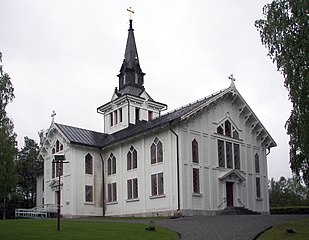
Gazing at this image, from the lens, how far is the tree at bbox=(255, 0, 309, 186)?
782 inches

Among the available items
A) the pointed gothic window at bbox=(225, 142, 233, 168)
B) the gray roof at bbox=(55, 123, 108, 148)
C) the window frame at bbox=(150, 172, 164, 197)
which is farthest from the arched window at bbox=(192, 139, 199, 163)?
Result: the gray roof at bbox=(55, 123, 108, 148)

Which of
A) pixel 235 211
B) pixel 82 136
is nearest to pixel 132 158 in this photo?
pixel 82 136

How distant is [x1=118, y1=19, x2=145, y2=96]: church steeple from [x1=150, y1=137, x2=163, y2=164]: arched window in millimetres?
11624

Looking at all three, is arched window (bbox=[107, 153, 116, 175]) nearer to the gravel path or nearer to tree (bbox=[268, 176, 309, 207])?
the gravel path

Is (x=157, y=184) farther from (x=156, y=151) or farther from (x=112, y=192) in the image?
(x=112, y=192)

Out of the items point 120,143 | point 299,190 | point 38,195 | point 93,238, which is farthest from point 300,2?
point 299,190

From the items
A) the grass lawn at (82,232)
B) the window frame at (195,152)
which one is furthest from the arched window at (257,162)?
the grass lawn at (82,232)

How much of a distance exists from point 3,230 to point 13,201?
33442mm

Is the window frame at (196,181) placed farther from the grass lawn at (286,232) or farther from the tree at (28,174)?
the tree at (28,174)

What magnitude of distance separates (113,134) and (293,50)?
2656 centimetres

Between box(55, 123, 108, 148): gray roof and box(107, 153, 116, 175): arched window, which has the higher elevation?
box(55, 123, 108, 148): gray roof

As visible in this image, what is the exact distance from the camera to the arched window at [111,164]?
129 ft

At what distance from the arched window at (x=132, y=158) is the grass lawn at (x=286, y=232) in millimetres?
17016

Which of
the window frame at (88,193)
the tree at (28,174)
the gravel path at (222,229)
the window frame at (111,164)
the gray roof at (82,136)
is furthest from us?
the tree at (28,174)
